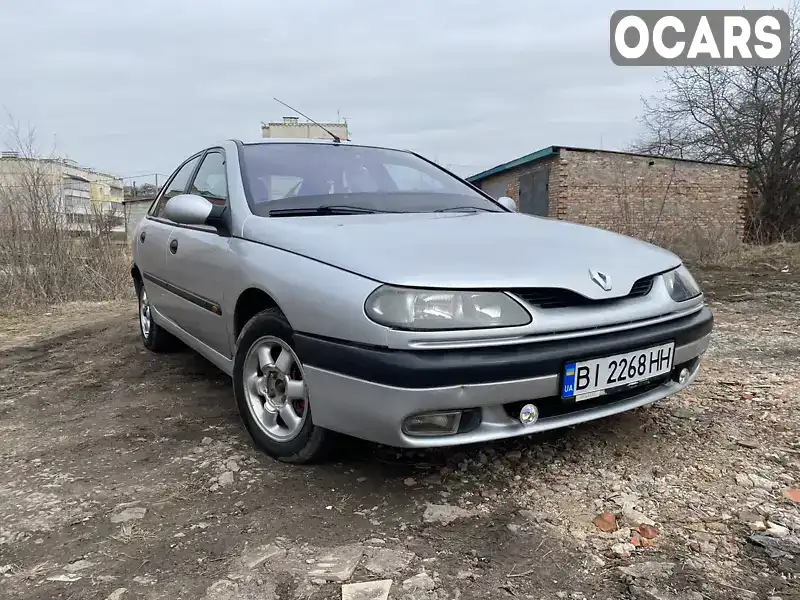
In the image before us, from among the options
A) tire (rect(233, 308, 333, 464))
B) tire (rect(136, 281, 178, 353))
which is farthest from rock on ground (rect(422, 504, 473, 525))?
tire (rect(136, 281, 178, 353))

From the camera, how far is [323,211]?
2.73 m

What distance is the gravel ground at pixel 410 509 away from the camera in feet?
5.55

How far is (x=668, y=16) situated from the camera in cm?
1034

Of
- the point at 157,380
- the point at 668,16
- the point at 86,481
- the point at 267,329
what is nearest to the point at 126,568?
the point at 86,481

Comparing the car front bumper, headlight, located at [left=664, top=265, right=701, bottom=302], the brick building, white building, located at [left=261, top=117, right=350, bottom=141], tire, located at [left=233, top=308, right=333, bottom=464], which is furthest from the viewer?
the brick building

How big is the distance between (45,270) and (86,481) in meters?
6.39

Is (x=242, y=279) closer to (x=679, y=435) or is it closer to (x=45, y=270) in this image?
(x=679, y=435)

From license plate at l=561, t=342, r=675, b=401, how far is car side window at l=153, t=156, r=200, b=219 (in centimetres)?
280

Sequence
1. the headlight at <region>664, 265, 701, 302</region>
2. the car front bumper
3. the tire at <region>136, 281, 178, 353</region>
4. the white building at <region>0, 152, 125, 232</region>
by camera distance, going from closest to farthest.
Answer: the car front bumper < the headlight at <region>664, 265, 701, 302</region> < the tire at <region>136, 281, 178, 353</region> < the white building at <region>0, 152, 125, 232</region>

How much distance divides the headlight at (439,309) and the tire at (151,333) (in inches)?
113

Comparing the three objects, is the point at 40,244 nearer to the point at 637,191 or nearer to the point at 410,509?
the point at 410,509

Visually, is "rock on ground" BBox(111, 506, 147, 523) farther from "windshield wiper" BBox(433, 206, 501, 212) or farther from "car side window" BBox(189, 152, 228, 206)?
"windshield wiper" BBox(433, 206, 501, 212)

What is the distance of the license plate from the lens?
2.03m

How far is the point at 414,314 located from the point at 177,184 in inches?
112
